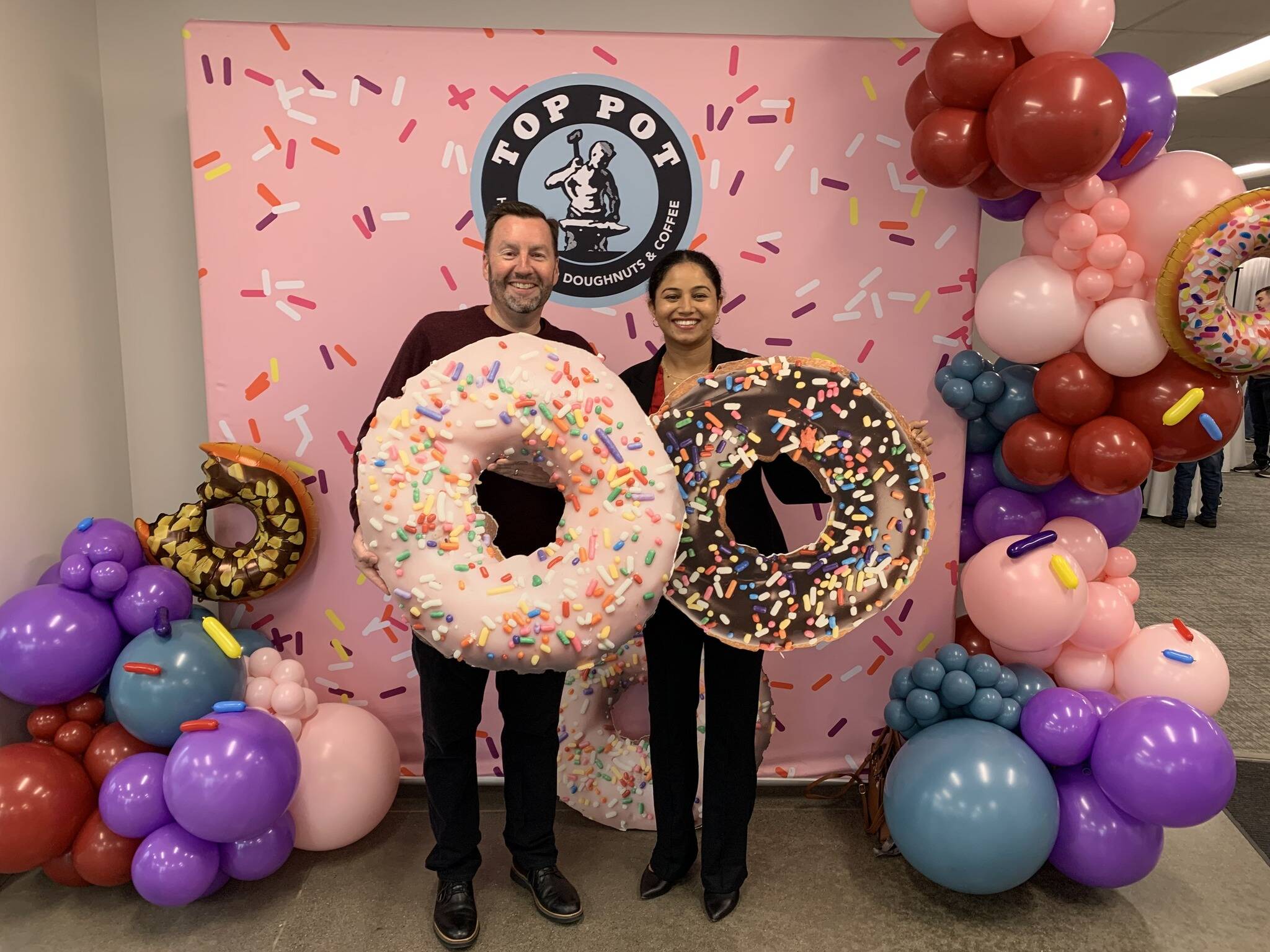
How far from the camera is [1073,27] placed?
6.56 ft

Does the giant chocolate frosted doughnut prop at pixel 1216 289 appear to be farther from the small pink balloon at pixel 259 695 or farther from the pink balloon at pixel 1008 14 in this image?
the small pink balloon at pixel 259 695

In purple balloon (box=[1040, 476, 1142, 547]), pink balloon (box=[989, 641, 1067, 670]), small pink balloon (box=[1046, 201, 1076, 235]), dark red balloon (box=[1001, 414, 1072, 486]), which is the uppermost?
small pink balloon (box=[1046, 201, 1076, 235])

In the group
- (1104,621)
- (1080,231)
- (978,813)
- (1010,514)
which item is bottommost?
(978,813)

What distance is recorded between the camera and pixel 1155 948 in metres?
1.99

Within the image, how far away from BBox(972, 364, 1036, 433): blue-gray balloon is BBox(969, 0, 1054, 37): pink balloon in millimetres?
855

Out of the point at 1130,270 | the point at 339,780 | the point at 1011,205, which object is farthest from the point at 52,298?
the point at 1130,270

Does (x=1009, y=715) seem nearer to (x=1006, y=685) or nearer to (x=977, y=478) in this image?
(x=1006, y=685)

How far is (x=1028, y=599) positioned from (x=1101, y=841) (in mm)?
578

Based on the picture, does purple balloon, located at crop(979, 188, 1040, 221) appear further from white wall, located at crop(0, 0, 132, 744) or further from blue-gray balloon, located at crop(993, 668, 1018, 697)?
white wall, located at crop(0, 0, 132, 744)

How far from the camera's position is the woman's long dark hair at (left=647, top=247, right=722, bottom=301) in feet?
6.25

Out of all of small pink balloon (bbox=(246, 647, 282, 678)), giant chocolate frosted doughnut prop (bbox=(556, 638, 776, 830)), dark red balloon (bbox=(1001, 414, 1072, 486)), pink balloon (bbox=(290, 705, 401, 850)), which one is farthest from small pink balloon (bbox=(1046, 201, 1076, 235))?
small pink balloon (bbox=(246, 647, 282, 678))

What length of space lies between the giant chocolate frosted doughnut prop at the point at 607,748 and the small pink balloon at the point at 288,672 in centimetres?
72

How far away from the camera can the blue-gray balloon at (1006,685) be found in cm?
224

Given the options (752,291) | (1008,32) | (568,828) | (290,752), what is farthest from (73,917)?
(1008,32)
